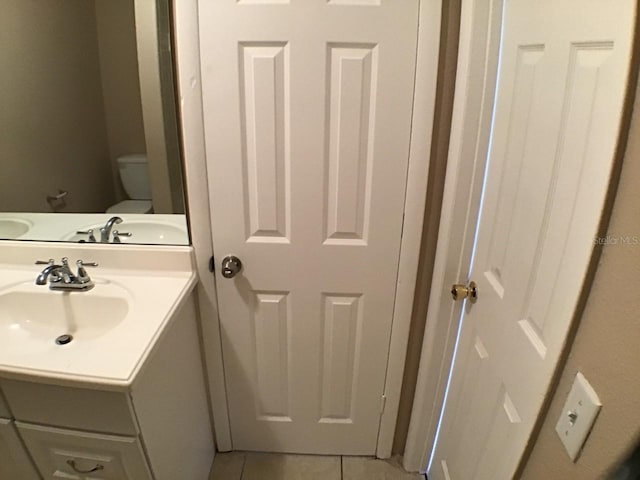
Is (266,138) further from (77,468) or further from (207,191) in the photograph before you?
(77,468)

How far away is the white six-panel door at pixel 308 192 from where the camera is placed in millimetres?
1052

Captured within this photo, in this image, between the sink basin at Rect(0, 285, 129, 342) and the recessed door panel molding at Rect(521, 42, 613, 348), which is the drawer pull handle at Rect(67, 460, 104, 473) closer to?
the sink basin at Rect(0, 285, 129, 342)

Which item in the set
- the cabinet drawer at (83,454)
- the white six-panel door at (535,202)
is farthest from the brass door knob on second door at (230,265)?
the white six-panel door at (535,202)

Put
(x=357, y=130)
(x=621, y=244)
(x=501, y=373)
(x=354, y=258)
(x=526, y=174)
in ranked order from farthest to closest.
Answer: (x=354, y=258), (x=357, y=130), (x=501, y=373), (x=526, y=174), (x=621, y=244)

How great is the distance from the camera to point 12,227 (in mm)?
1365

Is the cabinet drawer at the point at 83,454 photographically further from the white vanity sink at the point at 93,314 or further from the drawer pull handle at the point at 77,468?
the white vanity sink at the point at 93,314

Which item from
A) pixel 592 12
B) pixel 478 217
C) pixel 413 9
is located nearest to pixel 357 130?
pixel 413 9

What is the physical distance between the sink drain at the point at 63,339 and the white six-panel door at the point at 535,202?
4.01 feet

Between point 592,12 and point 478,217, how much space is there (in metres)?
0.59

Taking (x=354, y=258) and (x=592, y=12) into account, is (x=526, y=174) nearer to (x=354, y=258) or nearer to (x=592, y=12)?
(x=592, y=12)

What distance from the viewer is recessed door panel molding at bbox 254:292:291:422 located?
4.53 feet

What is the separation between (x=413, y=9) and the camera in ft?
3.35

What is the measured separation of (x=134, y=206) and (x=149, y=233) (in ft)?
0.34

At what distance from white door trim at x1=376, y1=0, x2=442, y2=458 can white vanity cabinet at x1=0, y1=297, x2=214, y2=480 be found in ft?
2.42
